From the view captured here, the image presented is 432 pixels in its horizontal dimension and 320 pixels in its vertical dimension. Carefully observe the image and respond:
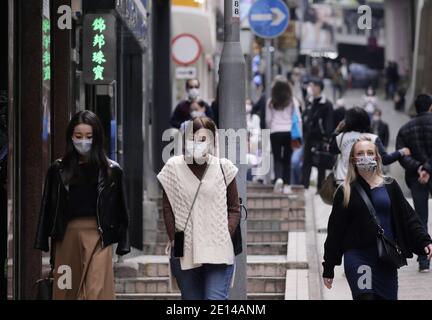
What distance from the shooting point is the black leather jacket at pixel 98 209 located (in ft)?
29.3

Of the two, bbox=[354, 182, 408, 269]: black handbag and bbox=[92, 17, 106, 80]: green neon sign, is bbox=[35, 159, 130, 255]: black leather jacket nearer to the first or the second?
bbox=[354, 182, 408, 269]: black handbag

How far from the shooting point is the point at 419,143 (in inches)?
529

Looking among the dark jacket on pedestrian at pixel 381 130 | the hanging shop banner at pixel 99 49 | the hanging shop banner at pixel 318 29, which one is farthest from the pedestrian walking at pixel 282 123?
the hanging shop banner at pixel 318 29

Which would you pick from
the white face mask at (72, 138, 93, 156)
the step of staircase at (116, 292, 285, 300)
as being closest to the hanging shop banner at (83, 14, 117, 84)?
the step of staircase at (116, 292, 285, 300)

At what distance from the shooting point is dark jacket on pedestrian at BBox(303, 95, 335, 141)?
65.3 feet

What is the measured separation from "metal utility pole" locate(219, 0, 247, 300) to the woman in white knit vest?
1.24m

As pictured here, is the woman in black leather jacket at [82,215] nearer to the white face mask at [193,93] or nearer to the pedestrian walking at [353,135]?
the pedestrian walking at [353,135]

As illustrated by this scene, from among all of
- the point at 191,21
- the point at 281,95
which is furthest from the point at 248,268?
the point at 191,21

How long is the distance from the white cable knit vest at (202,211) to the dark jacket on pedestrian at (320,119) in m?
10.8

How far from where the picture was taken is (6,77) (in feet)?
35.0

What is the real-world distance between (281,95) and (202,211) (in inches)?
357
